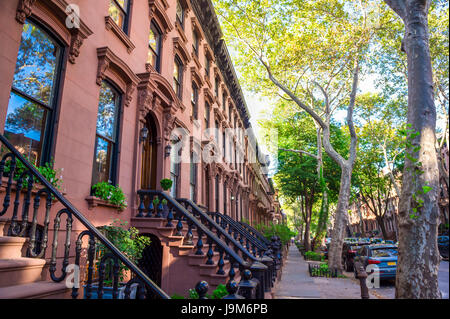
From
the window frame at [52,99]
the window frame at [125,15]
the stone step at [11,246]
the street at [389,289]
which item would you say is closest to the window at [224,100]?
the window frame at [125,15]

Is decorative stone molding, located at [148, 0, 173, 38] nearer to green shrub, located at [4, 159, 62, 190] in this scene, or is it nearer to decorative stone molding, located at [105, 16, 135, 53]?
decorative stone molding, located at [105, 16, 135, 53]

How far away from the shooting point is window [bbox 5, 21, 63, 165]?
5227mm

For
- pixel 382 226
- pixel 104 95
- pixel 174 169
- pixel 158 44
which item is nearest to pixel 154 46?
pixel 158 44

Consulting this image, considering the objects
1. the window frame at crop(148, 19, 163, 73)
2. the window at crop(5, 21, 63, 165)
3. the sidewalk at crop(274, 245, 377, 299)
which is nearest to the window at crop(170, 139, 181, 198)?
the window frame at crop(148, 19, 163, 73)

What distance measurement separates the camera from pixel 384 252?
12.8 m

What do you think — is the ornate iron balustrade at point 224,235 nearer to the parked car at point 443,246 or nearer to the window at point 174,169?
the window at point 174,169

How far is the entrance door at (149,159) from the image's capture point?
9711 millimetres

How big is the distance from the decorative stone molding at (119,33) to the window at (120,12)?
0.51 metres

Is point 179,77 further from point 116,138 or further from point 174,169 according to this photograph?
point 116,138

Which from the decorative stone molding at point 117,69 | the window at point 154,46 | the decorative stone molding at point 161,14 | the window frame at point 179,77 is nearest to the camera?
the decorative stone molding at point 117,69

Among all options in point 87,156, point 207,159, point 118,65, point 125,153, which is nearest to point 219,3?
point 207,159

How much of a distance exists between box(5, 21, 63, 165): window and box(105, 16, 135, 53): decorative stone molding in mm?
2054

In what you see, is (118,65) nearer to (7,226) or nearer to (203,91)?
(7,226)

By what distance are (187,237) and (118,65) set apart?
4826 mm
